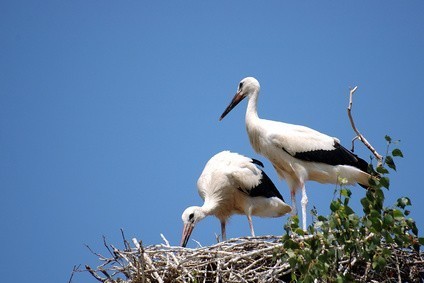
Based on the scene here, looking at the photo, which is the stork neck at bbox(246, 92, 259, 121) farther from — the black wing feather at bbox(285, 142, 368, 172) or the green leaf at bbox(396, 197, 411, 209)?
the green leaf at bbox(396, 197, 411, 209)

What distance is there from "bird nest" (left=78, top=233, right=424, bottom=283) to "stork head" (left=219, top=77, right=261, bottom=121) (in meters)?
3.70

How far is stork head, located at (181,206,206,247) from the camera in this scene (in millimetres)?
9641

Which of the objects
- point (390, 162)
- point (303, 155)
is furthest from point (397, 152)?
point (303, 155)

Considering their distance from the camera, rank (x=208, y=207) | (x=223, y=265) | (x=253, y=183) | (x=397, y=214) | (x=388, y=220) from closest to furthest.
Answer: (x=388, y=220) → (x=397, y=214) → (x=223, y=265) → (x=208, y=207) → (x=253, y=183)

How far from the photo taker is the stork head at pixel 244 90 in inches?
422

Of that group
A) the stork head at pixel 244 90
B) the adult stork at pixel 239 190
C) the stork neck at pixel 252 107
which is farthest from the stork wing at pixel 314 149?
the stork head at pixel 244 90

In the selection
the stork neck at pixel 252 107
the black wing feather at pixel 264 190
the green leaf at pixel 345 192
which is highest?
the stork neck at pixel 252 107

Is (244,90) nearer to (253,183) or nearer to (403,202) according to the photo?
(253,183)

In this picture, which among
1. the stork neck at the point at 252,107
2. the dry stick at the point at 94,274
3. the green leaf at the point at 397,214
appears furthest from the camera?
the stork neck at the point at 252,107

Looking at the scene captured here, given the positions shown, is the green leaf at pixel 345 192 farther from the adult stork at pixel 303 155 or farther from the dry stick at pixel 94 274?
the adult stork at pixel 303 155

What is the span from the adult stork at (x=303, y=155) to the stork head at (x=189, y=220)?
1.25 m

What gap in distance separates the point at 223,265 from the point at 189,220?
2.73m

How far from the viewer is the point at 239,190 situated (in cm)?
1044

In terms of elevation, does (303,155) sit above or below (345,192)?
above
